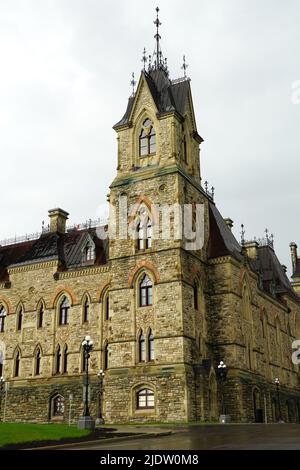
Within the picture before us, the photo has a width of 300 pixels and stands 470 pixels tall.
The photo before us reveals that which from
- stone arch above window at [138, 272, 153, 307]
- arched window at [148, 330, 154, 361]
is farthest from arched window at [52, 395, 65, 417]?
stone arch above window at [138, 272, 153, 307]

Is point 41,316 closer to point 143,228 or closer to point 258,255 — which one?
point 143,228

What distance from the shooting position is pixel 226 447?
16469 millimetres

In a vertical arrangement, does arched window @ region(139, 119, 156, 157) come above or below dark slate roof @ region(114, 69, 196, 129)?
below

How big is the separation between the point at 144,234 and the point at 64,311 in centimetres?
986

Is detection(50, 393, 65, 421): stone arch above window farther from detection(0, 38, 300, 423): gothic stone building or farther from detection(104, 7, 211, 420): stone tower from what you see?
detection(104, 7, 211, 420): stone tower

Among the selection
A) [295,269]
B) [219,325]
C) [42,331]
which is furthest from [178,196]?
[295,269]

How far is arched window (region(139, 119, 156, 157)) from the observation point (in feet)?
138

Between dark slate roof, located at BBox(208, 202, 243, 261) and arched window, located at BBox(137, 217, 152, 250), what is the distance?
5434 mm

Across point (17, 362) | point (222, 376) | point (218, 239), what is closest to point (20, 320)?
point (17, 362)

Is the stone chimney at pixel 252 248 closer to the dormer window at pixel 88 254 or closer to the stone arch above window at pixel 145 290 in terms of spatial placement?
the dormer window at pixel 88 254

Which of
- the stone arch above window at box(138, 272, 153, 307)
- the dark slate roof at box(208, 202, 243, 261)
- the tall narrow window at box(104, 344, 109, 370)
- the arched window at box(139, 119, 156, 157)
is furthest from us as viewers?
the dark slate roof at box(208, 202, 243, 261)

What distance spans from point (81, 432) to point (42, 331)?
22.6 m
